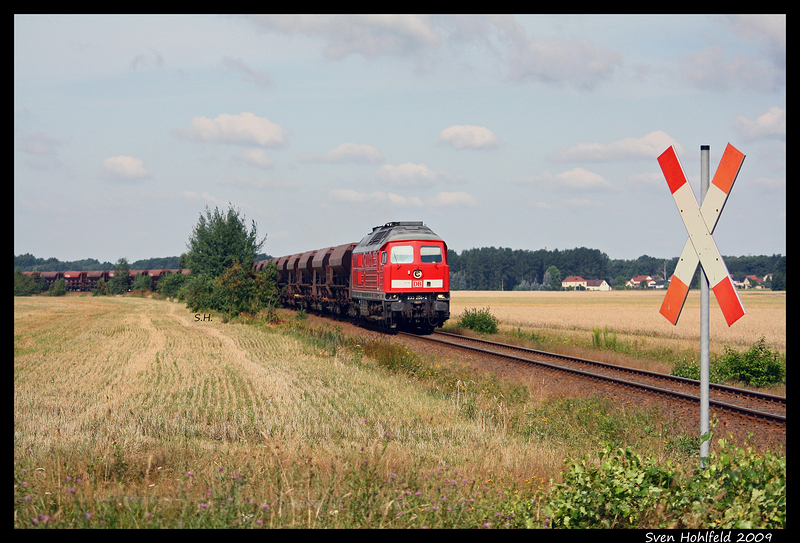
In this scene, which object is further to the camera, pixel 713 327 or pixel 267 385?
pixel 713 327

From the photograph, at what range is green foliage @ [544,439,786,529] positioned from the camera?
520cm

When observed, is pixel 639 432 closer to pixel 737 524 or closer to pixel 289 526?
pixel 737 524

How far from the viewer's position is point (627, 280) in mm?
183250

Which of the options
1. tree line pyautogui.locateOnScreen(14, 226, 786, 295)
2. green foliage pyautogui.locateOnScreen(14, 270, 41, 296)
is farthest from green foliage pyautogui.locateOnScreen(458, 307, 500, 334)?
tree line pyautogui.locateOnScreen(14, 226, 786, 295)

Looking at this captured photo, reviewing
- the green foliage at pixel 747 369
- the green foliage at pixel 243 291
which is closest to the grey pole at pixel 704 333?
the green foliage at pixel 747 369

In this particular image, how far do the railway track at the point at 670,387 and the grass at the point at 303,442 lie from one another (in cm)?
191

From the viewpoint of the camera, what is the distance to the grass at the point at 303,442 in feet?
17.9

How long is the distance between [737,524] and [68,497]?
5817 mm

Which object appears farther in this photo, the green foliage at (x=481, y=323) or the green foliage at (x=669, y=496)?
the green foliage at (x=481, y=323)

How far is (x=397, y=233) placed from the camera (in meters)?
27.0

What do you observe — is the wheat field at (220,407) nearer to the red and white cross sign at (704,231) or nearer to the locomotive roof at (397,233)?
the red and white cross sign at (704,231)

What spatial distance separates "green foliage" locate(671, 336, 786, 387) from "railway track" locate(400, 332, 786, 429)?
1.00m

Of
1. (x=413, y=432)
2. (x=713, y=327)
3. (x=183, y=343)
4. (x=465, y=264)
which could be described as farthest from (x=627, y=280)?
(x=413, y=432)

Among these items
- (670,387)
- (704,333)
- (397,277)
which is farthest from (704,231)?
(397,277)
